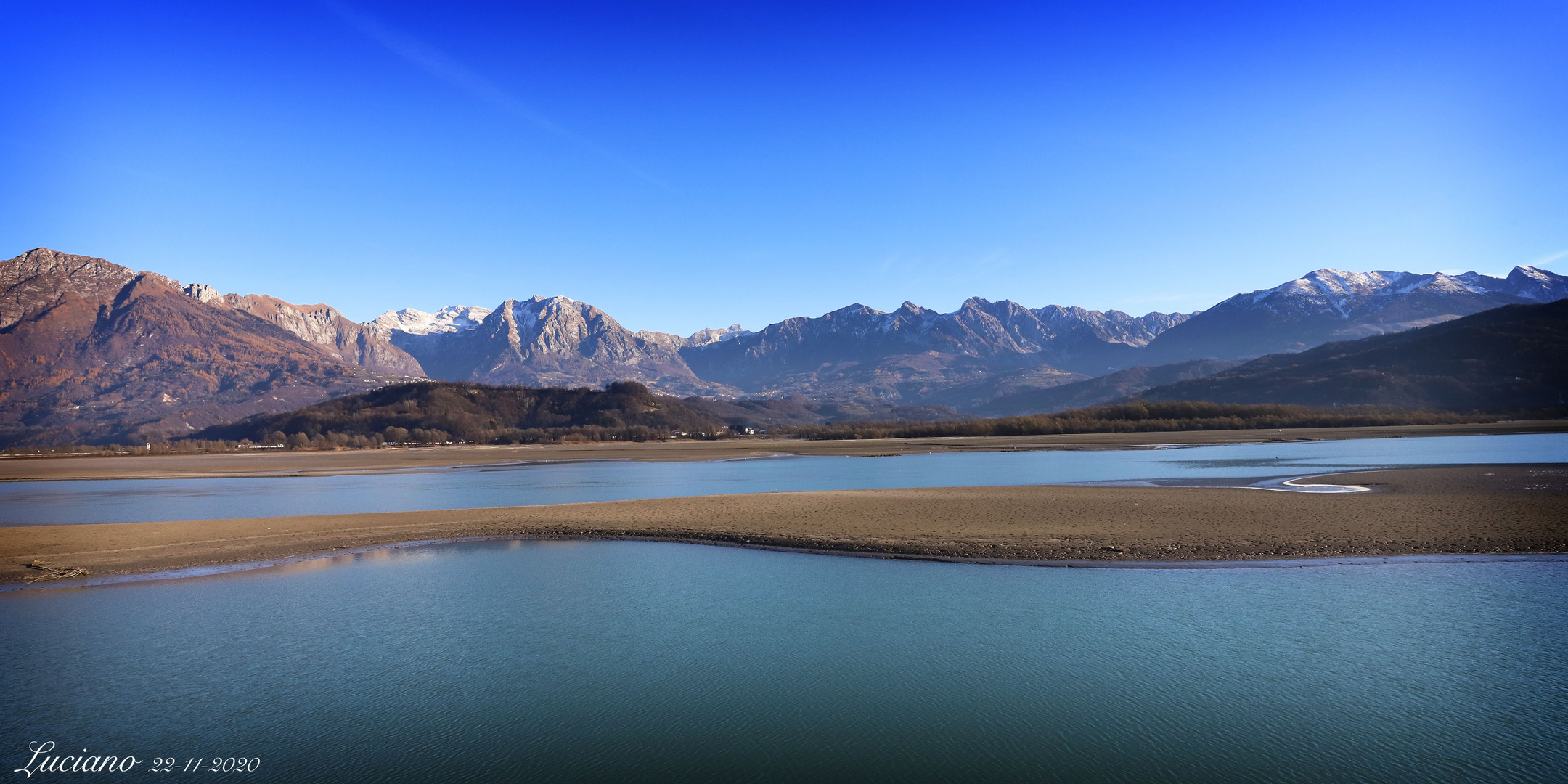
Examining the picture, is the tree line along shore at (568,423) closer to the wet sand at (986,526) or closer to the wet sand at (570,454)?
the wet sand at (570,454)

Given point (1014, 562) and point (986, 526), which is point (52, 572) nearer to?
point (1014, 562)

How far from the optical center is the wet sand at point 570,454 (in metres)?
82.8

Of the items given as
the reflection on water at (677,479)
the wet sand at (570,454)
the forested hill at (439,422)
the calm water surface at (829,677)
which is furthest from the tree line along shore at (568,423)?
the calm water surface at (829,677)

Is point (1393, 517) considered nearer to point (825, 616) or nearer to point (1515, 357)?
point (825, 616)

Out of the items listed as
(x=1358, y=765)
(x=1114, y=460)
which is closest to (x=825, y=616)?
(x=1358, y=765)

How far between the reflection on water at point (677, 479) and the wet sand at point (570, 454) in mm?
10589

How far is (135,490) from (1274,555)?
7431cm

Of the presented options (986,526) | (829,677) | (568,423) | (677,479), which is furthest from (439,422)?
(829,677)

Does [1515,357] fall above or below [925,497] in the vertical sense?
above

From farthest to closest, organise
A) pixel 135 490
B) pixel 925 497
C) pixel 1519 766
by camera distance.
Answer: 1. pixel 135 490
2. pixel 925 497
3. pixel 1519 766

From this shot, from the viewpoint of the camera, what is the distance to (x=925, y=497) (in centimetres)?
3769

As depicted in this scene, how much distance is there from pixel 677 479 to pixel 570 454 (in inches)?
2378

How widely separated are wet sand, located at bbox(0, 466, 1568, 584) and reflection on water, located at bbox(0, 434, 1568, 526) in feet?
25.1

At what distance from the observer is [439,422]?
17000 centimetres
